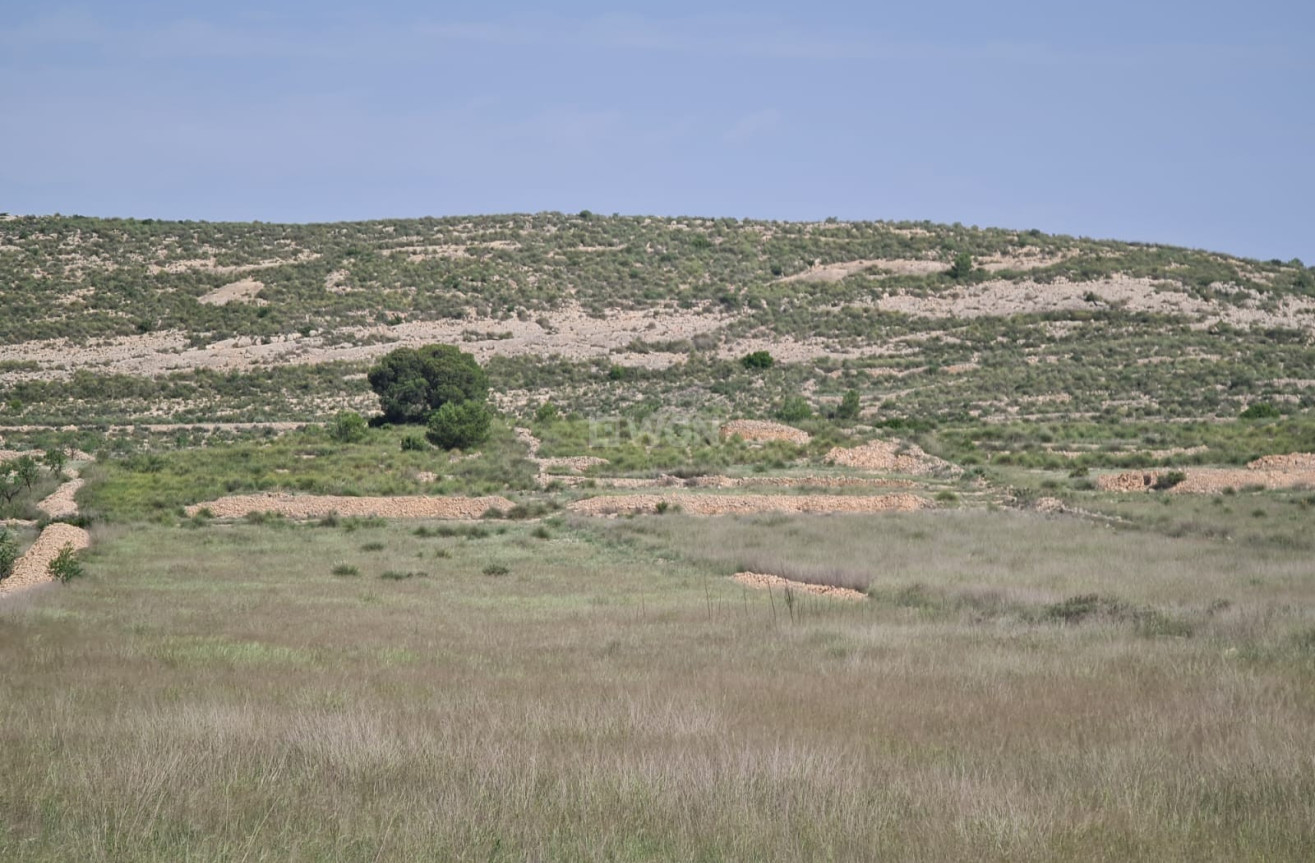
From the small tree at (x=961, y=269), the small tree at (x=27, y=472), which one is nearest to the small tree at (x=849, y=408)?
the small tree at (x=27, y=472)

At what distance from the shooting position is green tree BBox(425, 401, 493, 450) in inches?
1715

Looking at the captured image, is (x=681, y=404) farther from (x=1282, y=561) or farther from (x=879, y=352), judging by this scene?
(x=1282, y=561)

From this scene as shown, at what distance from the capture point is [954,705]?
918cm

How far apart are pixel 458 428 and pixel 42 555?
73.7 feet

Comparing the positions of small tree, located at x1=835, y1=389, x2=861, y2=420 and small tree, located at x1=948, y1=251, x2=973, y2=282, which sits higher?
small tree, located at x1=948, y1=251, x2=973, y2=282

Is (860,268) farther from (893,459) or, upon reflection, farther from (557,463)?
(557,463)

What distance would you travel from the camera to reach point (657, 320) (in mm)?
79500

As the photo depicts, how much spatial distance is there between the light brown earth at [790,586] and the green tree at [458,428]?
79.1 feet

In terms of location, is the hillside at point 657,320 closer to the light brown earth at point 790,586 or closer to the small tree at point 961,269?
the small tree at point 961,269

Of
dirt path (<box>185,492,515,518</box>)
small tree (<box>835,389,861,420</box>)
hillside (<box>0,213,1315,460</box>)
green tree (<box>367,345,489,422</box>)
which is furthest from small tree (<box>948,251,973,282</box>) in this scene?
dirt path (<box>185,492,515,518</box>)

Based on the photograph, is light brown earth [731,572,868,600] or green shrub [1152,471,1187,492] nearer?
light brown earth [731,572,868,600]

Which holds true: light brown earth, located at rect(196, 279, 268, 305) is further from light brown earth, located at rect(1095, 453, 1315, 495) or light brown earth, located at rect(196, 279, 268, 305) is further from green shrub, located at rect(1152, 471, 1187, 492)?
green shrub, located at rect(1152, 471, 1187, 492)

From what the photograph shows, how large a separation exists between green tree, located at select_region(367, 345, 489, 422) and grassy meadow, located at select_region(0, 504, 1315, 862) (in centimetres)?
3394

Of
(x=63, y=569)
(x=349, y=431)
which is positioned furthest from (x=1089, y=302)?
(x=63, y=569)
